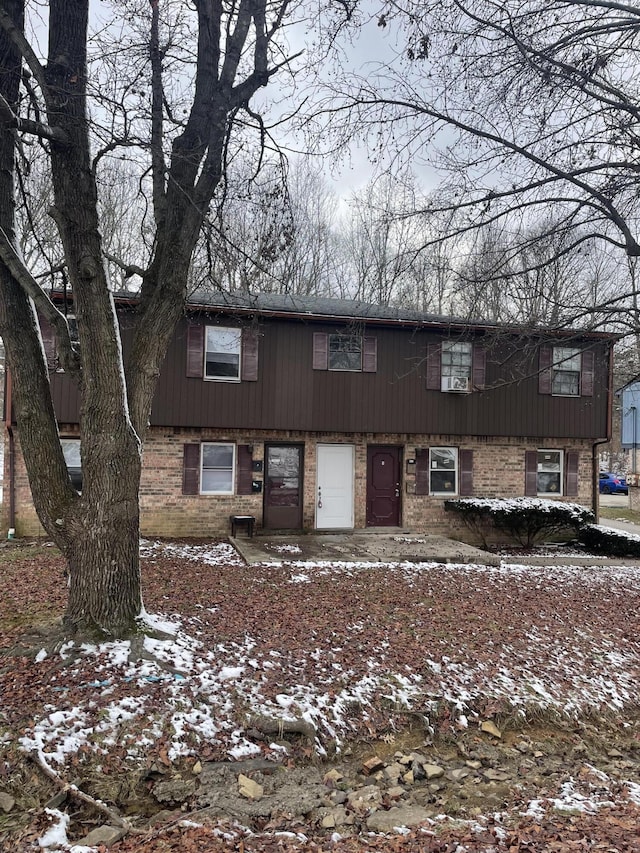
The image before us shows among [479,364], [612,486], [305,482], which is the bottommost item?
[612,486]

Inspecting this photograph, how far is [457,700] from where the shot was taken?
15.1 ft

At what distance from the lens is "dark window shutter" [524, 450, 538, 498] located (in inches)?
526

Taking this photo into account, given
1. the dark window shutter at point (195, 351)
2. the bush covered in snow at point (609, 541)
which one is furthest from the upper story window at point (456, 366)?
the dark window shutter at point (195, 351)

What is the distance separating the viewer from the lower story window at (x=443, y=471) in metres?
13.0

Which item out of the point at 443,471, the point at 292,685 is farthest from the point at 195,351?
the point at 292,685

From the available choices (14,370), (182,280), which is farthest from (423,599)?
(14,370)

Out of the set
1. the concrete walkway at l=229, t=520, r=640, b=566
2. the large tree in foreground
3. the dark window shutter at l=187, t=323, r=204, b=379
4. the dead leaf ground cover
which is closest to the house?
the dark window shutter at l=187, t=323, r=204, b=379

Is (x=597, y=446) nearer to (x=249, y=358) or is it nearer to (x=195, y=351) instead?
(x=249, y=358)

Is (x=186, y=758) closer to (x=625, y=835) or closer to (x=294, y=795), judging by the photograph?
(x=294, y=795)

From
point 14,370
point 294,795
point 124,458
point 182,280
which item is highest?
point 182,280

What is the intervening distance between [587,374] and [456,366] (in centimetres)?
342

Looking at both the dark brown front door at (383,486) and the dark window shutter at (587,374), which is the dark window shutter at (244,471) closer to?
the dark brown front door at (383,486)

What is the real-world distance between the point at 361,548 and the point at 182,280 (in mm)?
6615

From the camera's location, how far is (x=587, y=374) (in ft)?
44.3
